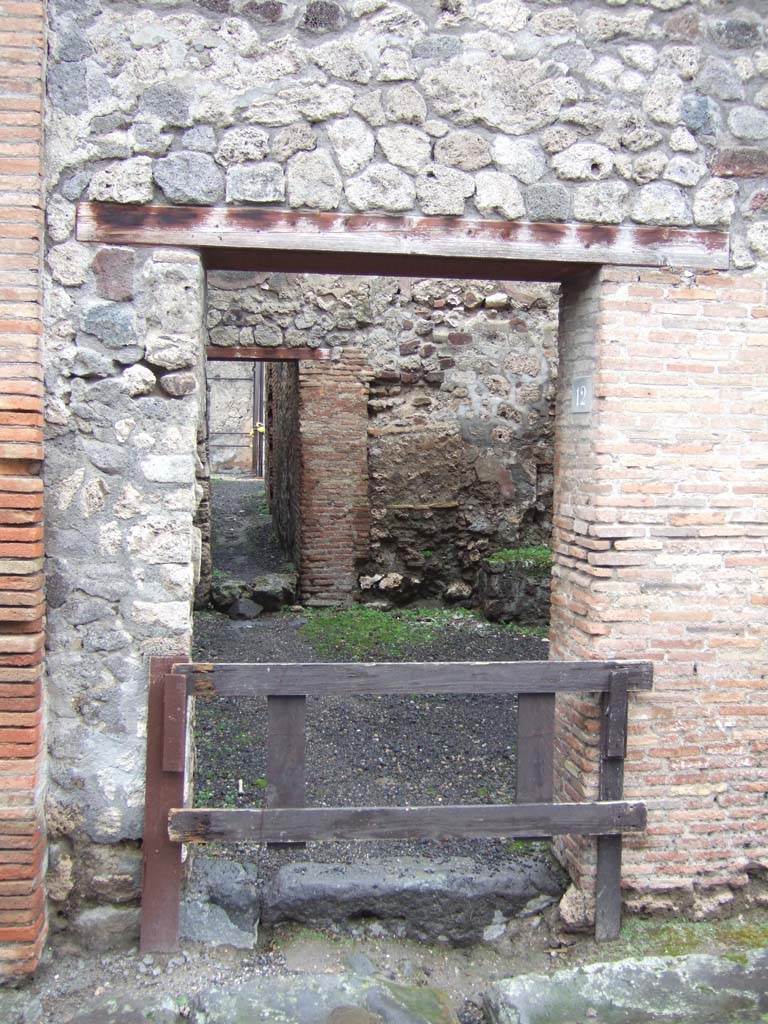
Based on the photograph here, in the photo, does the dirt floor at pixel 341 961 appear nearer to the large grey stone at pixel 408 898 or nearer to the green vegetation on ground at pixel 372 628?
the large grey stone at pixel 408 898

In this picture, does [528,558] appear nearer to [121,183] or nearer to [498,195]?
[498,195]

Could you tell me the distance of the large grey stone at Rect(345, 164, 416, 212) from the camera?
336 cm

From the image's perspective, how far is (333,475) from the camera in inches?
354

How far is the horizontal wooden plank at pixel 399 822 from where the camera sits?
10.7 feet

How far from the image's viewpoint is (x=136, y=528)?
3322mm

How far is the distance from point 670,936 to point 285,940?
1.62 meters

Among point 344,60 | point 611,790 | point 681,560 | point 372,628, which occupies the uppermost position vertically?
point 344,60

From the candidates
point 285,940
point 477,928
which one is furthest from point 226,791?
point 477,928

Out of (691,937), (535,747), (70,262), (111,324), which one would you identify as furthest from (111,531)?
(691,937)

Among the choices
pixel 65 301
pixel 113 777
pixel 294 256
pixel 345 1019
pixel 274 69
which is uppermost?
pixel 274 69

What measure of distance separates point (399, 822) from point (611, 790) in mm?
893

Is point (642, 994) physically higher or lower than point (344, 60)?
lower

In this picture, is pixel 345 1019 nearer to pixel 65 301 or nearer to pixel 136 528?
pixel 136 528

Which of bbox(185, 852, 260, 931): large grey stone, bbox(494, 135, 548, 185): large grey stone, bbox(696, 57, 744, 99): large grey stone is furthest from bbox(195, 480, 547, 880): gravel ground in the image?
bbox(696, 57, 744, 99): large grey stone
